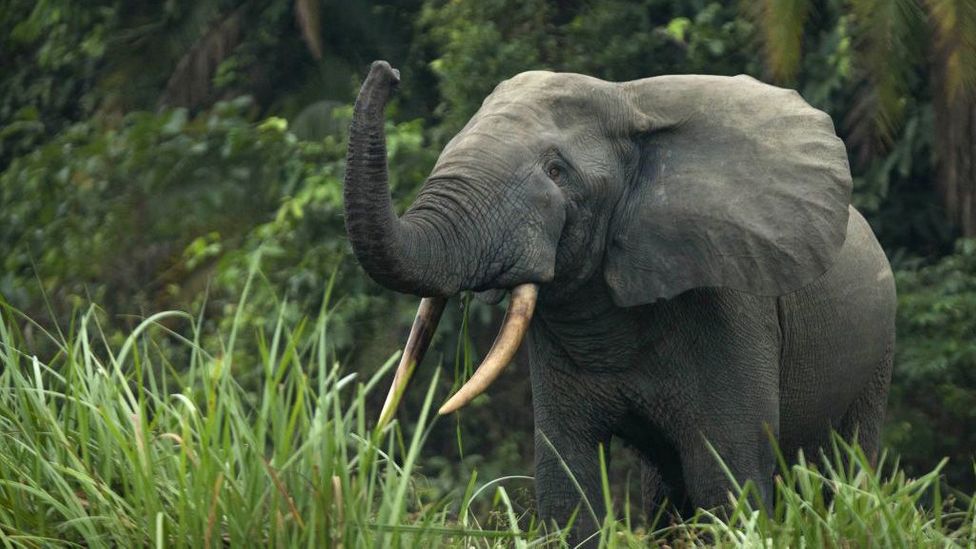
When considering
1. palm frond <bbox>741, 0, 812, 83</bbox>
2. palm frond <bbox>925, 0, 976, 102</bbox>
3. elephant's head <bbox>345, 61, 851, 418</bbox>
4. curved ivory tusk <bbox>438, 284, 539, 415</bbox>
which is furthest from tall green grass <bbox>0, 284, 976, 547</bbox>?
palm frond <bbox>741, 0, 812, 83</bbox>

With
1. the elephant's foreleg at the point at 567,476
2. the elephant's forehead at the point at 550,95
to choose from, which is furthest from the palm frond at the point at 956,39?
the elephant's foreleg at the point at 567,476

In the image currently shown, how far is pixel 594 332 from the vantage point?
5.80 meters

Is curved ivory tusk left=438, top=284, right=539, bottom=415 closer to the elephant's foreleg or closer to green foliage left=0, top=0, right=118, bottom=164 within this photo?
the elephant's foreleg

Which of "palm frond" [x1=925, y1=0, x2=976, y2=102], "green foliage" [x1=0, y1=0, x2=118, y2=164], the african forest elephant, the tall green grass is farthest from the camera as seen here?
"green foliage" [x1=0, y1=0, x2=118, y2=164]

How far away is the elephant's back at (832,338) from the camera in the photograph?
625 centimetres

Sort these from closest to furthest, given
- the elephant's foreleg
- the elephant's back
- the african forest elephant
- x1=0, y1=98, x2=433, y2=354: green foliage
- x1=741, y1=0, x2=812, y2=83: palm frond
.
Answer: the african forest elephant, the elephant's foreleg, the elephant's back, x1=741, y1=0, x2=812, y2=83: palm frond, x1=0, y1=98, x2=433, y2=354: green foliage

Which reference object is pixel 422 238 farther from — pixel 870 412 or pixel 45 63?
pixel 45 63

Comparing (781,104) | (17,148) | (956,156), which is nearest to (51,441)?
(781,104)

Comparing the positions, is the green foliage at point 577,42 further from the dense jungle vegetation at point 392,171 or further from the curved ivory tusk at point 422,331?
the curved ivory tusk at point 422,331

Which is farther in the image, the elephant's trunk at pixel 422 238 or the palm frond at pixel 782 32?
the palm frond at pixel 782 32

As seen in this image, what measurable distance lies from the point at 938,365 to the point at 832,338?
3.35 metres

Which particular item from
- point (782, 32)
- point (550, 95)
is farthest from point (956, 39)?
point (550, 95)

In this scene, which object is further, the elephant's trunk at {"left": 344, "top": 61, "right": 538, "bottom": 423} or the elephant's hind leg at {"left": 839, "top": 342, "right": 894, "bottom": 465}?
the elephant's hind leg at {"left": 839, "top": 342, "right": 894, "bottom": 465}

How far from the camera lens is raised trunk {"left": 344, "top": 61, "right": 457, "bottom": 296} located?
494 centimetres
